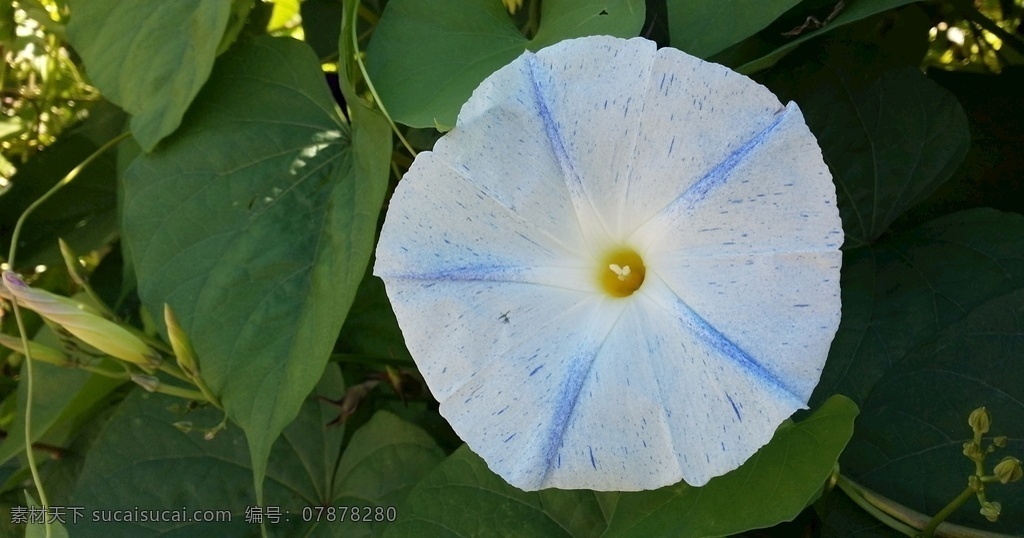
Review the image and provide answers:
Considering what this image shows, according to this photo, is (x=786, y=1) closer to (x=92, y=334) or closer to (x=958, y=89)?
(x=958, y=89)

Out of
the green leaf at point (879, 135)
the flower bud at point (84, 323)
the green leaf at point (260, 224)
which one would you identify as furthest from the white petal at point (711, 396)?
the flower bud at point (84, 323)

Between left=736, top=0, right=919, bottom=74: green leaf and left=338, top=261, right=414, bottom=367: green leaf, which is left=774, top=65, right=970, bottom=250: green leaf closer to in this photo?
left=736, top=0, right=919, bottom=74: green leaf

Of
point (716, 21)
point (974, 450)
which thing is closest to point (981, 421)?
point (974, 450)

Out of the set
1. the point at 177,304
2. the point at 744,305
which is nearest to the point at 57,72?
the point at 177,304

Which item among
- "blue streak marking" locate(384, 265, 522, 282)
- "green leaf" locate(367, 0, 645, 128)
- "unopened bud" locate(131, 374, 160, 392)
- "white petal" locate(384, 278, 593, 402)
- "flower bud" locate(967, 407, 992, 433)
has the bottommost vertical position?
"unopened bud" locate(131, 374, 160, 392)

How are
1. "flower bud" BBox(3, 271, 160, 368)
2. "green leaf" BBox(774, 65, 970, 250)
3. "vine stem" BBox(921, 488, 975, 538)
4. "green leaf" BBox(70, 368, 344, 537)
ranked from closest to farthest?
"vine stem" BBox(921, 488, 975, 538) → "flower bud" BBox(3, 271, 160, 368) → "green leaf" BBox(774, 65, 970, 250) → "green leaf" BBox(70, 368, 344, 537)

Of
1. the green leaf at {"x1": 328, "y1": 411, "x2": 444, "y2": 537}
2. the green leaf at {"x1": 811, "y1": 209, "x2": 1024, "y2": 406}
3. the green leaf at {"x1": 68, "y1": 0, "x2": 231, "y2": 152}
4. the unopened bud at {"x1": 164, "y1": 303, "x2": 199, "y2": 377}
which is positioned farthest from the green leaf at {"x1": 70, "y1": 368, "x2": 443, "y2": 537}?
the green leaf at {"x1": 811, "y1": 209, "x2": 1024, "y2": 406}
